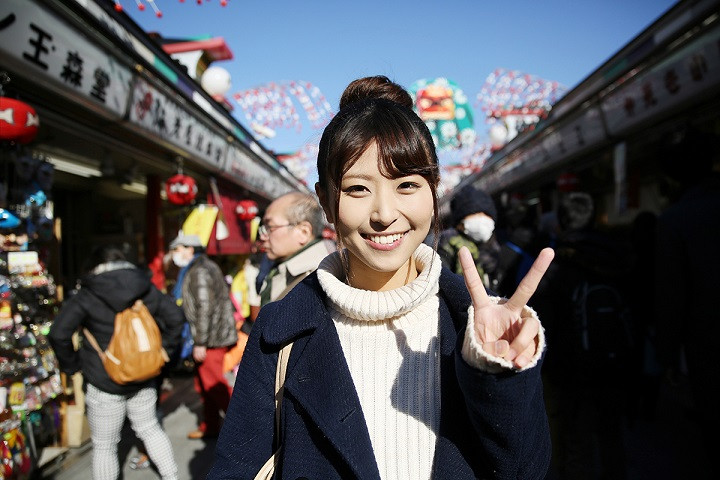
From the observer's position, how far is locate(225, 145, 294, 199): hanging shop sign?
719 centimetres

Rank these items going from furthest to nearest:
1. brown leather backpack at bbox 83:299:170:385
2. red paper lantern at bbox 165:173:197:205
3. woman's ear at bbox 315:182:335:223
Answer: red paper lantern at bbox 165:173:197:205 < brown leather backpack at bbox 83:299:170:385 < woman's ear at bbox 315:182:335:223

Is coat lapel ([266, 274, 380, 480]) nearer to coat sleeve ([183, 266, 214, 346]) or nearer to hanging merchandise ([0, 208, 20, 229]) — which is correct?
hanging merchandise ([0, 208, 20, 229])

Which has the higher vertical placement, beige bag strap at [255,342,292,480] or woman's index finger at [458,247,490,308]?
woman's index finger at [458,247,490,308]

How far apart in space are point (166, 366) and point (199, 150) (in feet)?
10.1

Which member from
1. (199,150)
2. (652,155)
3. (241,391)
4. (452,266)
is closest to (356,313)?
Result: (241,391)

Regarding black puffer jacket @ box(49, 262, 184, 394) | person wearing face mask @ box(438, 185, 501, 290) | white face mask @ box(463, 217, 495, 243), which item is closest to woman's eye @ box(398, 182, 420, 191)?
person wearing face mask @ box(438, 185, 501, 290)

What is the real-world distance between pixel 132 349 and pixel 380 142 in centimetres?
265

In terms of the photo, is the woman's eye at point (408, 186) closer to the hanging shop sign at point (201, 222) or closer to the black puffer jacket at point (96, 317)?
the black puffer jacket at point (96, 317)

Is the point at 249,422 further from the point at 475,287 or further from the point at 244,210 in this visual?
the point at 244,210

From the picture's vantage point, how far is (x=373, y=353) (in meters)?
1.24

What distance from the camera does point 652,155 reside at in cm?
648

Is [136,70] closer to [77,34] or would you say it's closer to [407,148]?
[77,34]

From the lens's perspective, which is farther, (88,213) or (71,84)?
(88,213)

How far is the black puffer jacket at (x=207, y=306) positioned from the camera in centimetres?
418
